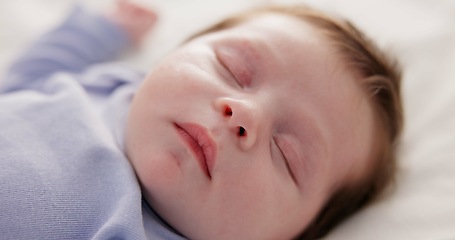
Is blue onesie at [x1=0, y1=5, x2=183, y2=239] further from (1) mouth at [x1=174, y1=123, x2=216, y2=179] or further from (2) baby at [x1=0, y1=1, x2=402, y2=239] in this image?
(1) mouth at [x1=174, y1=123, x2=216, y2=179]

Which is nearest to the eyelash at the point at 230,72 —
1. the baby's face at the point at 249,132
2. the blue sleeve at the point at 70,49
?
the baby's face at the point at 249,132

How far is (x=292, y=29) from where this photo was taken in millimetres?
1062

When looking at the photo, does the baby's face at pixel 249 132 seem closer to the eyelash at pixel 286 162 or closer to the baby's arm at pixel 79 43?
the eyelash at pixel 286 162

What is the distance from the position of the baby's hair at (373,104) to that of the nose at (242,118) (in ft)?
0.79

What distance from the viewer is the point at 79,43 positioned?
142cm

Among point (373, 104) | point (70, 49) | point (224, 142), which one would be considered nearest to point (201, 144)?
point (224, 142)

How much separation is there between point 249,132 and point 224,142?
4 cm

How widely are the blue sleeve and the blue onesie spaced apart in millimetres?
76

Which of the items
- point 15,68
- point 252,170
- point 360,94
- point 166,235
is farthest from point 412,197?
point 15,68

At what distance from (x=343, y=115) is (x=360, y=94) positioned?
2.5 inches

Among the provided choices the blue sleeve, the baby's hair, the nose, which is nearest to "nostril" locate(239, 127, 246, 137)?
the nose

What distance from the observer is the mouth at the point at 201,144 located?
911mm

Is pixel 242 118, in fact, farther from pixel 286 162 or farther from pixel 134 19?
pixel 134 19

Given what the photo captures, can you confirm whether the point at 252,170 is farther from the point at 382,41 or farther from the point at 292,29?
the point at 382,41
